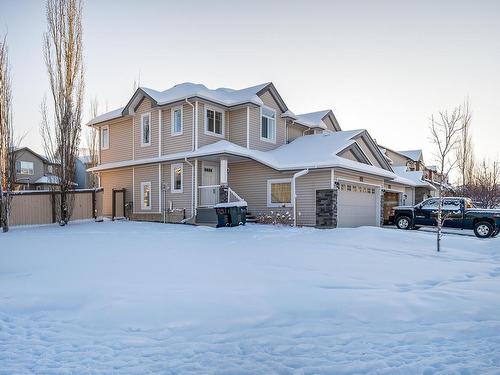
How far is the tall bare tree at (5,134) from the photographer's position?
49.3ft

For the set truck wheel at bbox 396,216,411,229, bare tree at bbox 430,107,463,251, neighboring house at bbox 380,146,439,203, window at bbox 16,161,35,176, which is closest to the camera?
bare tree at bbox 430,107,463,251

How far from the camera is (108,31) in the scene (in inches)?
635

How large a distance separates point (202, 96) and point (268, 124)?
4467 mm

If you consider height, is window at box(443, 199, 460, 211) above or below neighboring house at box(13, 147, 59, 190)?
below

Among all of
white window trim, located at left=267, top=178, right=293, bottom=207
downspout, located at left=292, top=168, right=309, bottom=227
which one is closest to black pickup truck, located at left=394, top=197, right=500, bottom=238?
downspout, located at left=292, top=168, right=309, bottom=227

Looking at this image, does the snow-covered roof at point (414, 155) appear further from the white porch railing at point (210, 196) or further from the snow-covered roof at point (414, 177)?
the white porch railing at point (210, 196)

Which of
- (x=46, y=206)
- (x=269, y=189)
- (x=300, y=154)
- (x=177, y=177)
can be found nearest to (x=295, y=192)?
(x=269, y=189)

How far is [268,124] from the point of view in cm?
2003

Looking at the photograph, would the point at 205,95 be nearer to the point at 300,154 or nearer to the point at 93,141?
the point at 300,154

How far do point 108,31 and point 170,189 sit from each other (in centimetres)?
779

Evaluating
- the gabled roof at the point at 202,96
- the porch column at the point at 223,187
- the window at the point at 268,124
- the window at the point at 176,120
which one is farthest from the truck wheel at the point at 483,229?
the window at the point at 176,120

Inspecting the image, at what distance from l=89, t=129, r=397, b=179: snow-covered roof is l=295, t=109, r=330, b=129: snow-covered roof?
7.17ft

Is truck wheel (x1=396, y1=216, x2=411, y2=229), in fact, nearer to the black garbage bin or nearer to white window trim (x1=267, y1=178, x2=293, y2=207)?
white window trim (x1=267, y1=178, x2=293, y2=207)

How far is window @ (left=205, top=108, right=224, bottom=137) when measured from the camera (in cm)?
1819
